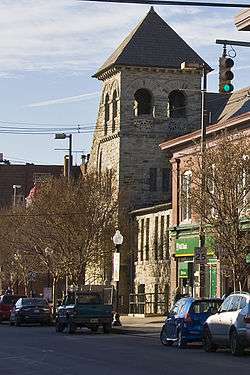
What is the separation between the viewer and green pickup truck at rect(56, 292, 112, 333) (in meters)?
40.2

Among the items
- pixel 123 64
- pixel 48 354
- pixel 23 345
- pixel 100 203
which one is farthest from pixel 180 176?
pixel 48 354

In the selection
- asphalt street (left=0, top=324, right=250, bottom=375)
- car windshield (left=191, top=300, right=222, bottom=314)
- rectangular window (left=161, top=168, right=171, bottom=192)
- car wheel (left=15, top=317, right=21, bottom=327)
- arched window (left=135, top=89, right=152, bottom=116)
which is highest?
arched window (left=135, top=89, right=152, bottom=116)

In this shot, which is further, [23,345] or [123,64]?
[123,64]

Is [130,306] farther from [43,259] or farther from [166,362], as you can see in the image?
[166,362]

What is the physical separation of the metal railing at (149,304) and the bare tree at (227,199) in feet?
68.8

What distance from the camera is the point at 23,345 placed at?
31.1 m

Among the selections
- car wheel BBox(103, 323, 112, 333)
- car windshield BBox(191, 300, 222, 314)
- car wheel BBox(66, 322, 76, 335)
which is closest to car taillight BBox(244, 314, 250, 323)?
car windshield BBox(191, 300, 222, 314)

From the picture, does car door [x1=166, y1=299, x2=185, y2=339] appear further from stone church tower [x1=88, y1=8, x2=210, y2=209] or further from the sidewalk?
stone church tower [x1=88, y1=8, x2=210, y2=209]

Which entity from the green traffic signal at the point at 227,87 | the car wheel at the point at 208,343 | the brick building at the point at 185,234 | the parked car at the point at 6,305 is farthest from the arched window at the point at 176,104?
the green traffic signal at the point at 227,87

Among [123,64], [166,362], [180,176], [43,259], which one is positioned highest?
[123,64]

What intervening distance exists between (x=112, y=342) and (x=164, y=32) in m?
48.1

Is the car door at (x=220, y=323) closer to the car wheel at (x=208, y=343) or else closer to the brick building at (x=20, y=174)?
the car wheel at (x=208, y=343)

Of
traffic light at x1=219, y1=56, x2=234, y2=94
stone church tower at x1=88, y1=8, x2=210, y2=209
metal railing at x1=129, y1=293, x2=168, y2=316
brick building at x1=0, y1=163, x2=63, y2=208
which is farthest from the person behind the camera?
brick building at x1=0, y1=163, x2=63, y2=208

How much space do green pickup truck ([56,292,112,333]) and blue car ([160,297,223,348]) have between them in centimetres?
839
